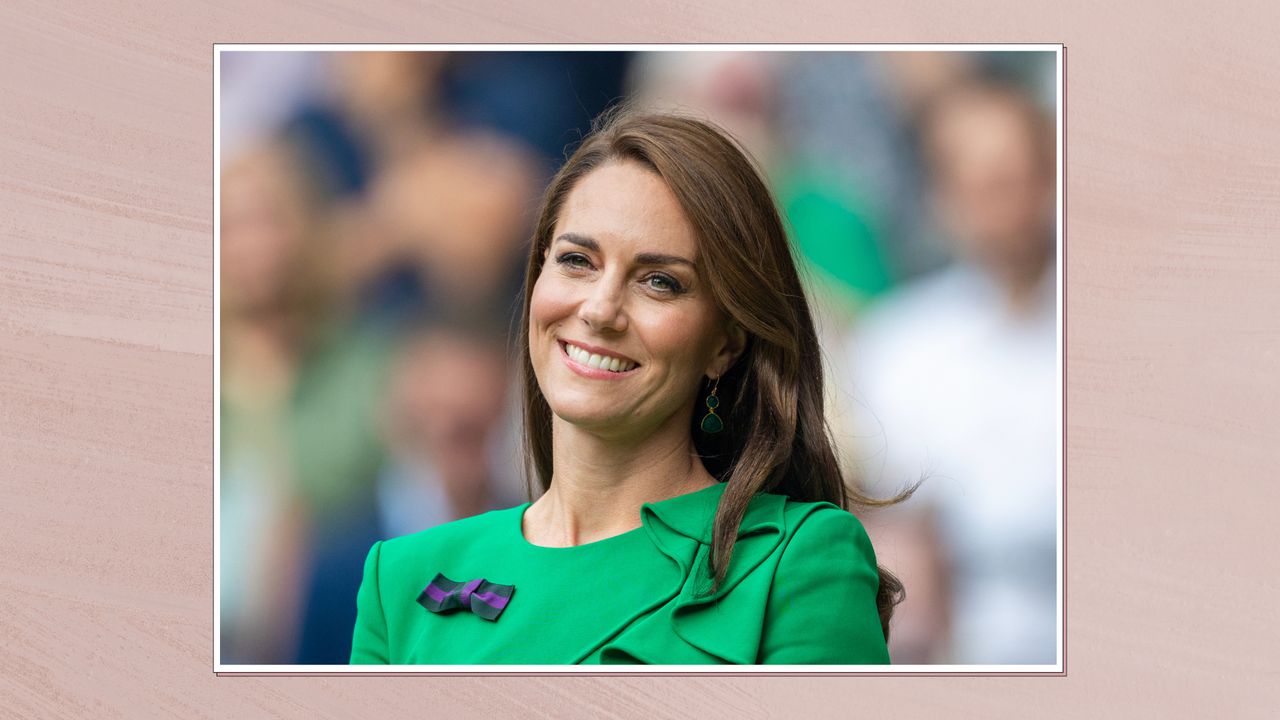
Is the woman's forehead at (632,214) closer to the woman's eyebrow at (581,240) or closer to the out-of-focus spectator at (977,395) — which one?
the woman's eyebrow at (581,240)

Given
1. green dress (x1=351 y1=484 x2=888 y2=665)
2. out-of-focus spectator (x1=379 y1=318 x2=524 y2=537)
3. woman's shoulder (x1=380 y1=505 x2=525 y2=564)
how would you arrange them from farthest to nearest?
1. out-of-focus spectator (x1=379 y1=318 x2=524 y2=537)
2. woman's shoulder (x1=380 y1=505 x2=525 y2=564)
3. green dress (x1=351 y1=484 x2=888 y2=665)

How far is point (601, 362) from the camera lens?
12.4ft

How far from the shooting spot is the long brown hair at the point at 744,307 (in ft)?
12.3

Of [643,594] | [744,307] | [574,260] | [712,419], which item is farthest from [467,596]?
[744,307]

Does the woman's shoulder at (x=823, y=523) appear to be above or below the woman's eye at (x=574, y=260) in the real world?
below

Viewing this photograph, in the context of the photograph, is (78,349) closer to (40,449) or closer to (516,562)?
(40,449)

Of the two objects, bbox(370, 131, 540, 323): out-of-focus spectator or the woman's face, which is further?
bbox(370, 131, 540, 323): out-of-focus spectator

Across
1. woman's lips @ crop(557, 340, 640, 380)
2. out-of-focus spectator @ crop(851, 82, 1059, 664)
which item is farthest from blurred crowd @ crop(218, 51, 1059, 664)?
woman's lips @ crop(557, 340, 640, 380)

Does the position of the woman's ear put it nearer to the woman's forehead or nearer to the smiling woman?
the smiling woman

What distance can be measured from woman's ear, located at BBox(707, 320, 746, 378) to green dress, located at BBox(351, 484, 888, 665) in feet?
1.03

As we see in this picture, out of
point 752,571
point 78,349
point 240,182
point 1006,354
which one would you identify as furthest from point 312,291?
point 1006,354

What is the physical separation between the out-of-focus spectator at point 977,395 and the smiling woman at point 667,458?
0.20 meters

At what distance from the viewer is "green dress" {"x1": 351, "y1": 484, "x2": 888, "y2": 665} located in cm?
369

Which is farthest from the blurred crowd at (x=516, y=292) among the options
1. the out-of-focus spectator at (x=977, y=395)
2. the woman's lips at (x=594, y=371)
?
the woman's lips at (x=594, y=371)
